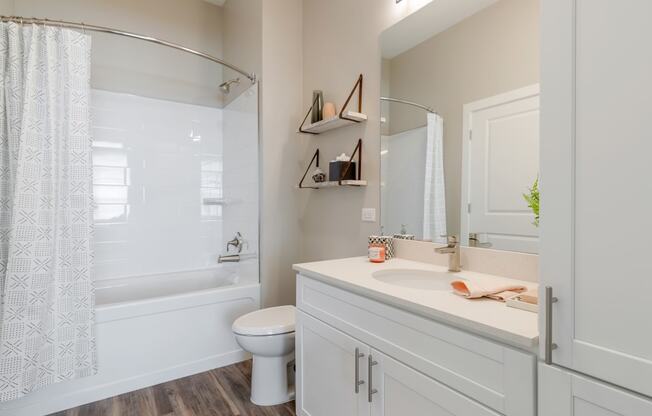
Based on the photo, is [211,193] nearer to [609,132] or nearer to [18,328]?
[18,328]

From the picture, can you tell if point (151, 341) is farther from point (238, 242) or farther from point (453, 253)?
point (453, 253)

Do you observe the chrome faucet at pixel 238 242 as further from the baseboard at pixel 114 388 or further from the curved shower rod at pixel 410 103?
the curved shower rod at pixel 410 103

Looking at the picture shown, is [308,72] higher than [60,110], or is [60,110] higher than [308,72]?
[308,72]

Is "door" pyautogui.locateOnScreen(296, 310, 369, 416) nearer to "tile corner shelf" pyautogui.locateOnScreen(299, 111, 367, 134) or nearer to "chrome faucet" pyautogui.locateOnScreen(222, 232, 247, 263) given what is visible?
"tile corner shelf" pyautogui.locateOnScreen(299, 111, 367, 134)

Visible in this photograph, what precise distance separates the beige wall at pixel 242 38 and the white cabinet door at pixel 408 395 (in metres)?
2.23

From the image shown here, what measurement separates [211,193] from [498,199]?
260 cm

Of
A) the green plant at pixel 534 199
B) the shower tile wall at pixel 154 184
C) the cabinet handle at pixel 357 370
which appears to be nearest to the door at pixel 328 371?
the cabinet handle at pixel 357 370

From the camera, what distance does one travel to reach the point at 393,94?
1.89 m

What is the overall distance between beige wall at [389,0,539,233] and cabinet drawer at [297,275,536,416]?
2.15 feet

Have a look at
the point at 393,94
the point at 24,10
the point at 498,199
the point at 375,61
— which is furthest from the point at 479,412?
the point at 24,10

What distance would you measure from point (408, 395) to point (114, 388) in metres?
1.89

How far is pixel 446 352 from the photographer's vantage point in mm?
949

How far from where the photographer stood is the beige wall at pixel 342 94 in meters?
2.01

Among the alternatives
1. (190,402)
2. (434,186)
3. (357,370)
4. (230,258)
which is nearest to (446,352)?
(357,370)
